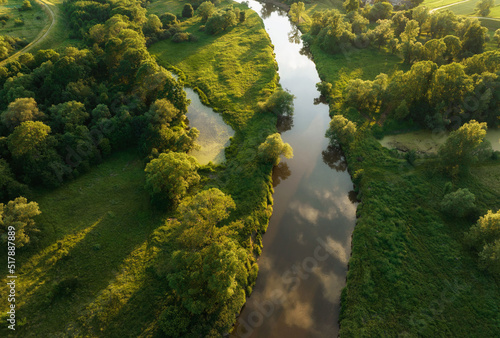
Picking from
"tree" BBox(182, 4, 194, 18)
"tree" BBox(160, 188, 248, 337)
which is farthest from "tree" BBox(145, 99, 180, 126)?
"tree" BBox(182, 4, 194, 18)

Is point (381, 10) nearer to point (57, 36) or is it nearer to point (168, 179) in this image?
point (168, 179)

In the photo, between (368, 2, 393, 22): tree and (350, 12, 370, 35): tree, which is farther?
(368, 2, 393, 22): tree

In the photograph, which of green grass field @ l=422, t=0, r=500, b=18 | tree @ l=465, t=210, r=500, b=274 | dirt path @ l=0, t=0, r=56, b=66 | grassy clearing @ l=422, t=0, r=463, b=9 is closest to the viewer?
tree @ l=465, t=210, r=500, b=274

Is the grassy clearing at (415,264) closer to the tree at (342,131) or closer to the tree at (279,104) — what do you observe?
the tree at (342,131)

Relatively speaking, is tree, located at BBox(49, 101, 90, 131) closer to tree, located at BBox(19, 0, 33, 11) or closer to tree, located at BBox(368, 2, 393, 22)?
tree, located at BBox(19, 0, 33, 11)

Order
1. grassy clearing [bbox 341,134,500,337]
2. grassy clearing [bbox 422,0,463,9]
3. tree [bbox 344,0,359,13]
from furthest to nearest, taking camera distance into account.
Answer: grassy clearing [bbox 422,0,463,9] < tree [bbox 344,0,359,13] < grassy clearing [bbox 341,134,500,337]

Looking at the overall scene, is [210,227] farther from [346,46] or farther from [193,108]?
[346,46]

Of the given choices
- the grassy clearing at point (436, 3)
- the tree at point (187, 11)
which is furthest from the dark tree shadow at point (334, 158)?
the grassy clearing at point (436, 3)
